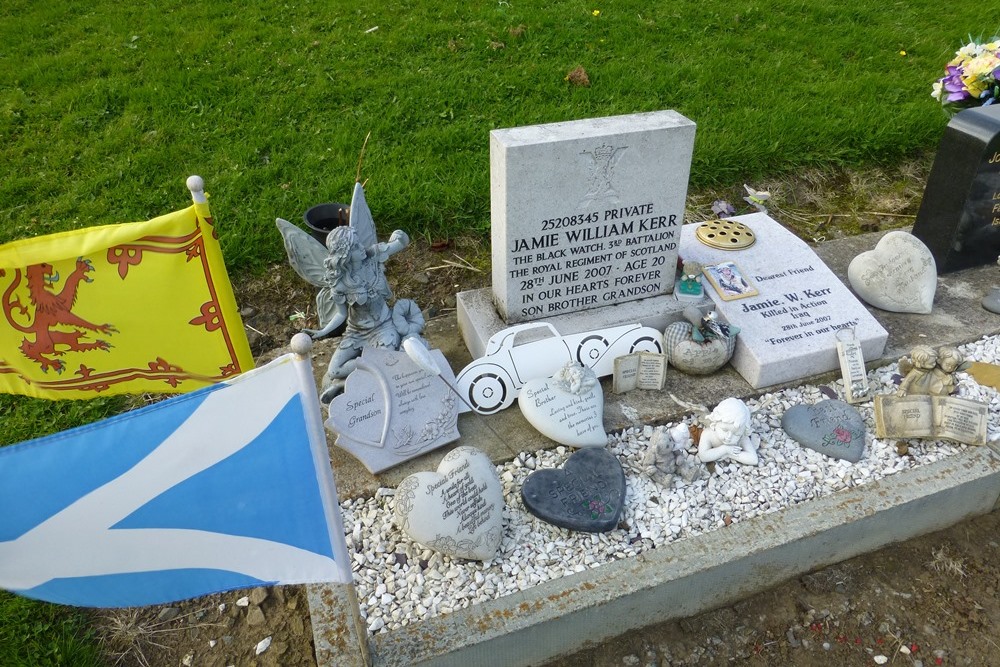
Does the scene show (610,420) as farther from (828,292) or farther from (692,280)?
(828,292)

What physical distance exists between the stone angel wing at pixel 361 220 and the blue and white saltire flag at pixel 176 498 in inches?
66.7

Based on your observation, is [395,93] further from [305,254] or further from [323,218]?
[305,254]

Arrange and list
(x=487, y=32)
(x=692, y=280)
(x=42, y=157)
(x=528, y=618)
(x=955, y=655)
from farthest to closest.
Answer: (x=487, y=32) → (x=42, y=157) → (x=692, y=280) → (x=955, y=655) → (x=528, y=618)

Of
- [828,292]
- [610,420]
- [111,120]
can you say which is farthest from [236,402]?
[111,120]

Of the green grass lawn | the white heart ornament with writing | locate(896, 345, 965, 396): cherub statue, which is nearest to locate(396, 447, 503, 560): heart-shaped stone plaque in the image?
the white heart ornament with writing

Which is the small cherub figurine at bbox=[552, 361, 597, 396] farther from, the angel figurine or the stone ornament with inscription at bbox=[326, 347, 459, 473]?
the angel figurine

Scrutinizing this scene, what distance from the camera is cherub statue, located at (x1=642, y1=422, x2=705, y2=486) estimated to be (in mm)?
3848

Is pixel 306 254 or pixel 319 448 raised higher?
pixel 319 448

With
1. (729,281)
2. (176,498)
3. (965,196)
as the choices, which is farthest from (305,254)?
(965,196)

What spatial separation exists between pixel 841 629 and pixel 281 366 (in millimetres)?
2884

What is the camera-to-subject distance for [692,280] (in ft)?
15.8

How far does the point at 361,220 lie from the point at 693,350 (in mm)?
2080

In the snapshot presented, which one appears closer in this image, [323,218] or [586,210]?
[586,210]

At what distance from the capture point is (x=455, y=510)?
135 inches
